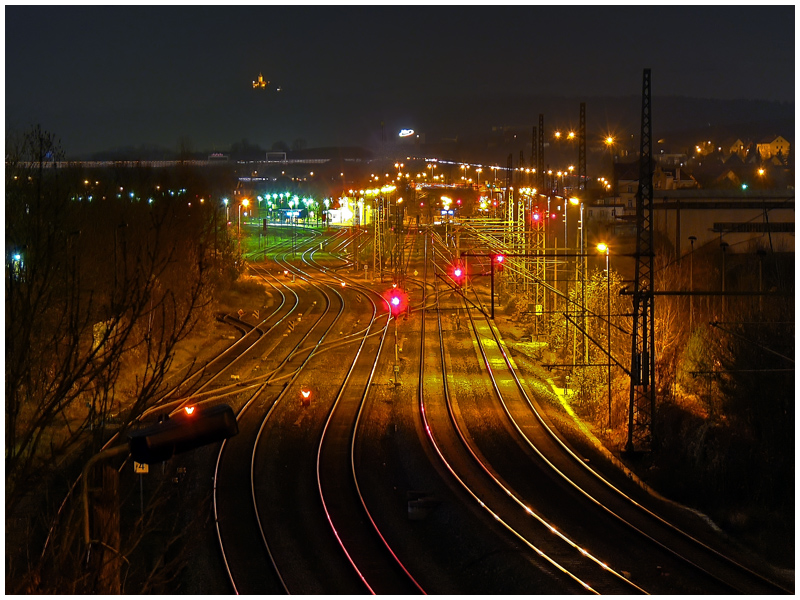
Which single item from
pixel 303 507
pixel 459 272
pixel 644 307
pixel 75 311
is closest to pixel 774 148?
pixel 459 272

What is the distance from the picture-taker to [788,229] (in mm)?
16938

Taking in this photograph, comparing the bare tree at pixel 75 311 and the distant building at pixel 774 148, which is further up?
the distant building at pixel 774 148

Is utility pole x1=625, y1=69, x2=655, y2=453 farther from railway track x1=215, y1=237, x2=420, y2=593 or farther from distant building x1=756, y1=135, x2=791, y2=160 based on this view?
distant building x1=756, y1=135, x2=791, y2=160

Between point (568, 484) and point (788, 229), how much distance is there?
1122cm

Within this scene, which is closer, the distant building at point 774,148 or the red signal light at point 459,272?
the red signal light at point 459,272

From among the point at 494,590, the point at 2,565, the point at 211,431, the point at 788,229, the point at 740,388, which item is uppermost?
the point at 788,229

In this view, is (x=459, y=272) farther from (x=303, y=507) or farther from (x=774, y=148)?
(x=774, y=148)

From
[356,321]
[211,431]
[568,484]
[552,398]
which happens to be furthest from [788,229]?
[211,431]

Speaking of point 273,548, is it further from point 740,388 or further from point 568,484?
point 740,388

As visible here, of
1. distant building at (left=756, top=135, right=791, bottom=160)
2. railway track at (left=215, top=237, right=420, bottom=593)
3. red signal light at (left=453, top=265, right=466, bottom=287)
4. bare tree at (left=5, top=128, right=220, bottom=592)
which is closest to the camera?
bare tree at (left=5, top=128, right=220, bottom=592)

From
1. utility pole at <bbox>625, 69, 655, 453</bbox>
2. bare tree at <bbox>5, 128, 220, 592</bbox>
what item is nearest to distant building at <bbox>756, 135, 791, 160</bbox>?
bare tree at <bbox>5, 128, 220, 592</bbox>

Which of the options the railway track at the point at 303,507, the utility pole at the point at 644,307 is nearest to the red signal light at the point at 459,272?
the railway track at the point at 303,507

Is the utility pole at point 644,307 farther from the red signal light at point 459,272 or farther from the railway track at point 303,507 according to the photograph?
the red signal light at point 459,272

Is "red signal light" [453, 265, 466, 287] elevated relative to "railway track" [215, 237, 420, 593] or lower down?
elevated
